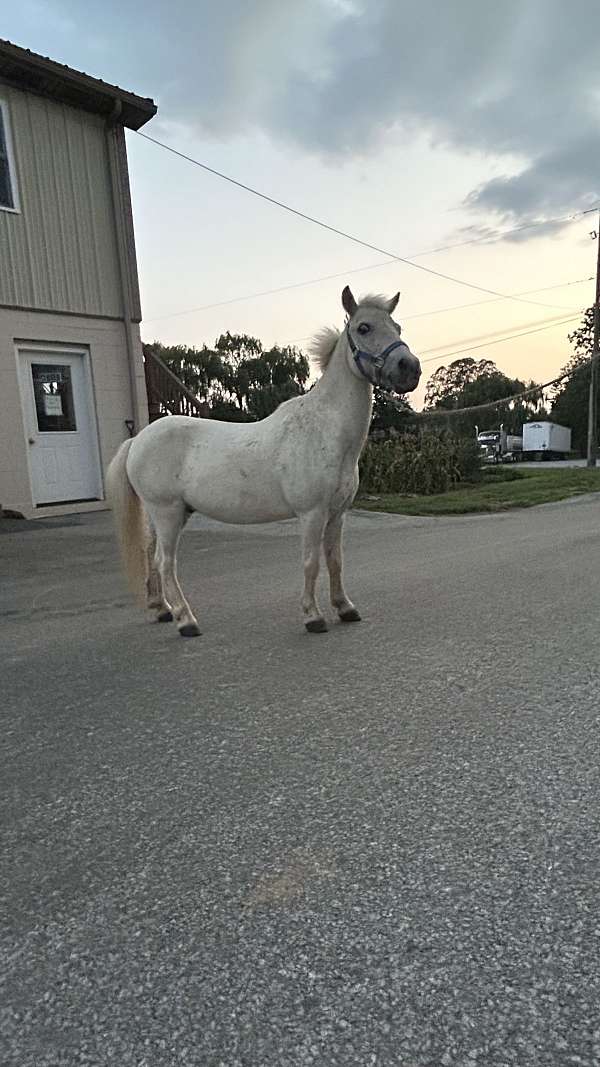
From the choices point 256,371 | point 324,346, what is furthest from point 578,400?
point 324,346

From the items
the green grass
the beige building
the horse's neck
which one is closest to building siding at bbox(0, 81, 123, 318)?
the beige building

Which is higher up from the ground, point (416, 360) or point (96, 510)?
point (416, 360)

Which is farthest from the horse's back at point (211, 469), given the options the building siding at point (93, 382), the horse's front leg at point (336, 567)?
the building siding at point (93, 382)

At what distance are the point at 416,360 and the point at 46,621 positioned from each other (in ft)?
9.39

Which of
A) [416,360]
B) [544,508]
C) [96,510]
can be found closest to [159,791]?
[416,360]

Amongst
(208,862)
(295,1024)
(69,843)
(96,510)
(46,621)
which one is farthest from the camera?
(96,510)

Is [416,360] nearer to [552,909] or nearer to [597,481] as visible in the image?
[552,909]

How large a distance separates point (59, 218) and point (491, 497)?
8767 mm

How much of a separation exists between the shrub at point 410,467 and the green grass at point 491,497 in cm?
53

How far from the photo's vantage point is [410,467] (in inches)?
606

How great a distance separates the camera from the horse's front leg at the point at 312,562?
12.7ft

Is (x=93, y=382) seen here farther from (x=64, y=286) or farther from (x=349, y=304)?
(x=349, y=304)

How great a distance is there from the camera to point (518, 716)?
257 cm

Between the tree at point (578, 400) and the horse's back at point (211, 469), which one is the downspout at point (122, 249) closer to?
the horse's back at point (211, 469)
